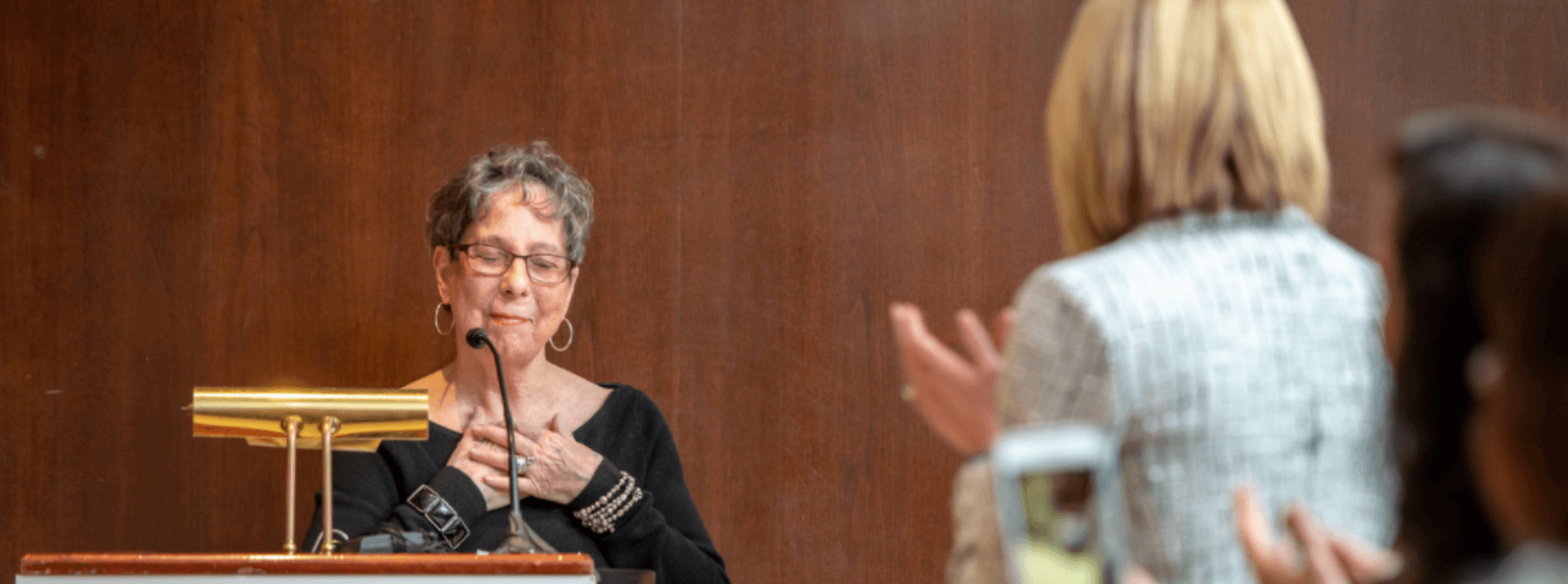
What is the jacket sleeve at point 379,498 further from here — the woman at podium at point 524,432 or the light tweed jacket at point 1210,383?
the light tweed jacket at point 1210,383

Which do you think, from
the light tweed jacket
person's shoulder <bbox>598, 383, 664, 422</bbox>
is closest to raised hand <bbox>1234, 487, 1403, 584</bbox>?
the light tweed jacket

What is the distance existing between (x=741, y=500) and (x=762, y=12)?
99 centimetres

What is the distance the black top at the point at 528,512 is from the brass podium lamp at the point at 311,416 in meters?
0.37

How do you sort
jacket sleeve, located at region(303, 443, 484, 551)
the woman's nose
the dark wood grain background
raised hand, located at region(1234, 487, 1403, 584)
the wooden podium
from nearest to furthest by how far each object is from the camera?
raised hand, located at region(1234, 487, 1403, 584)
the wooden podium
jacket sleeve, located at region(303, 443, 484, 551)
the woman's nose
the dark wood grain background

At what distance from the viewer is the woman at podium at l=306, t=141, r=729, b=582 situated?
213cm

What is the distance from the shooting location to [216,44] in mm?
2791

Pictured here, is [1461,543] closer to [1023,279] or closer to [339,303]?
[1023,279]

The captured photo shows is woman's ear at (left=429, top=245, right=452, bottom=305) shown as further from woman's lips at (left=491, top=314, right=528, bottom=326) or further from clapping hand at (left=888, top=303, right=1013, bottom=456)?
clapping hand at (left=888, top=303, right=1013, bottom=456)

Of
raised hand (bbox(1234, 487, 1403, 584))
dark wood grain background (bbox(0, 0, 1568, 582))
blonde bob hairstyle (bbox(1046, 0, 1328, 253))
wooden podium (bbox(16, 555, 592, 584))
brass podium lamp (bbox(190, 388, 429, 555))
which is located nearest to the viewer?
raised hand (bbox(1234, 487, 1403, 584))

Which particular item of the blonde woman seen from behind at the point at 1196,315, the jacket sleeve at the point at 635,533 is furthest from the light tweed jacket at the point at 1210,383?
the jacket sleeve at the point at 635,533

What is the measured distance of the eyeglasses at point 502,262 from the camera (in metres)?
2.27

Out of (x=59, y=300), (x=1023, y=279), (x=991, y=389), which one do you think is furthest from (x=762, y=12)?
(x=991, y=389)

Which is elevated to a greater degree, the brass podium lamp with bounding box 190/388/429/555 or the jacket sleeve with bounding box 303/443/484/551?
the brass podium lamp with bounding box 190/388/429/555

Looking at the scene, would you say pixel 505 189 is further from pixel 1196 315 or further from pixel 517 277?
pixel 1196 315
